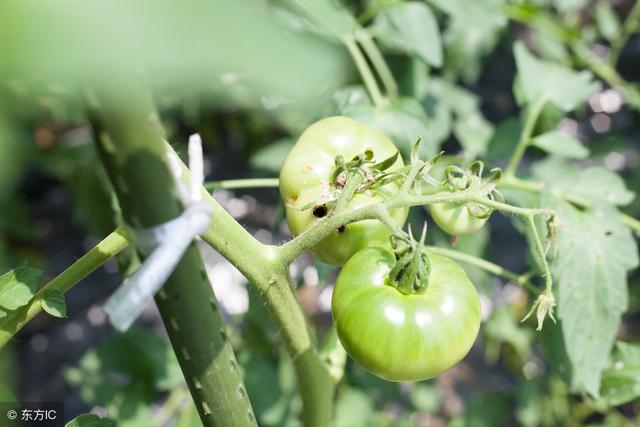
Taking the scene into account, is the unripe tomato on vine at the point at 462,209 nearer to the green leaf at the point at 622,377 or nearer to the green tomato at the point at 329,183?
the green tomato at the point at 329,183

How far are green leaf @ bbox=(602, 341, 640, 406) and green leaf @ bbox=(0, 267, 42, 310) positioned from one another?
0.84 metres

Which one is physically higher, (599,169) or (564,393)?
(599,169)

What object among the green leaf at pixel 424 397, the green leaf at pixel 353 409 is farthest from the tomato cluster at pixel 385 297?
the green leaf at pixel 424 397

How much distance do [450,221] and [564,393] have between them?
116cm

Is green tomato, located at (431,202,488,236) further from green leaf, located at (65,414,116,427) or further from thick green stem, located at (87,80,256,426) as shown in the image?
green leaf, located at (65,414,116,427)

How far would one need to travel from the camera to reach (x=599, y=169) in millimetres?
1017

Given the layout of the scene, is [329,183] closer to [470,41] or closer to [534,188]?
[534,188]

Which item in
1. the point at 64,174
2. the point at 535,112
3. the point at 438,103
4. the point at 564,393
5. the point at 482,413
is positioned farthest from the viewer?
the point at 64,174

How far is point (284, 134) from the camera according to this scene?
180 centimetres

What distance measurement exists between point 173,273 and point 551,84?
2.69 feet

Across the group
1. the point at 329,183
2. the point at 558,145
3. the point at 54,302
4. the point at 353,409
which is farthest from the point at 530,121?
the point at 54,302

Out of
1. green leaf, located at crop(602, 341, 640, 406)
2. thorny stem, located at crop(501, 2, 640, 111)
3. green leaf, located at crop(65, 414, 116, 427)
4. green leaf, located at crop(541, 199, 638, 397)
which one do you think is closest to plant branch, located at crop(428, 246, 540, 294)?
green leaf, located at crop(541, 199, 638, 397)

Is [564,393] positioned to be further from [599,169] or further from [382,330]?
[382,330]

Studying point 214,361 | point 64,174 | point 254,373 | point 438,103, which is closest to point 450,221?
point 214,361
